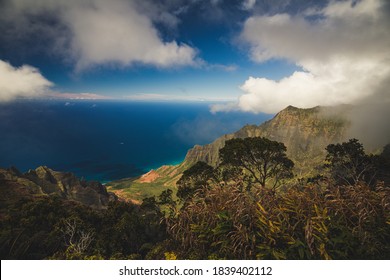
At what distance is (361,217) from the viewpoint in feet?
13.4

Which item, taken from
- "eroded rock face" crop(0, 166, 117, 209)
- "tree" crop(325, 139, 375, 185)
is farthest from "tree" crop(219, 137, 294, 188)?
"eroded rock face" crop(0, 166, 117, 209)

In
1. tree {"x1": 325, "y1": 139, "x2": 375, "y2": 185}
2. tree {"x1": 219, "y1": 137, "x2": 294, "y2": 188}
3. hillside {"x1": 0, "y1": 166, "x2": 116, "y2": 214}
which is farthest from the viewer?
hillside {"x1": 0, "y1": 166, "x2": 116, "y2": 214}

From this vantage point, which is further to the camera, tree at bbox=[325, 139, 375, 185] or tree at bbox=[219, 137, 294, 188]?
tree at bbox=[325, 139, 375, 185]

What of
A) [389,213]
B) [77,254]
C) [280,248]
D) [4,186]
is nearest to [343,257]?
[280,248]

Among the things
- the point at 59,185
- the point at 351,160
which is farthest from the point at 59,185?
the point at 351,160

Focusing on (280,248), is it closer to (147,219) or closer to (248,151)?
(147,219)

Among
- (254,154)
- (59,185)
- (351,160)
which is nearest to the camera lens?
(254,154)

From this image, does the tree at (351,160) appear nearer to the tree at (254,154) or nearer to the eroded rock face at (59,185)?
the tree at (254,154)

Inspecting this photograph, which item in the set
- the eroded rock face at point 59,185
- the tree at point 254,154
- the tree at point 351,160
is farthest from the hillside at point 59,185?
the tree at point 351,160

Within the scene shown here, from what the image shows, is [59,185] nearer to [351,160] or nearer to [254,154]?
[254,154]

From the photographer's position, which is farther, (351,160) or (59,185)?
(59,185)

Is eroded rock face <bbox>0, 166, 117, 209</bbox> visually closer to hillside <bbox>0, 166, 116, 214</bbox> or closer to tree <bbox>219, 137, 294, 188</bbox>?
hillside <bbox>0, 166, 116, 214</bbox>

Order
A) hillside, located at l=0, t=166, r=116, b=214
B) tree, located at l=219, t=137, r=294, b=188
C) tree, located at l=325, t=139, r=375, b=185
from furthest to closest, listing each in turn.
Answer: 1. hillside, located at l=0, t=166, r=116, b=214
2. tree, located at l=325, t=139, r=375, b=185
3. tree, located at l=219, t=137, r=294, b=188
